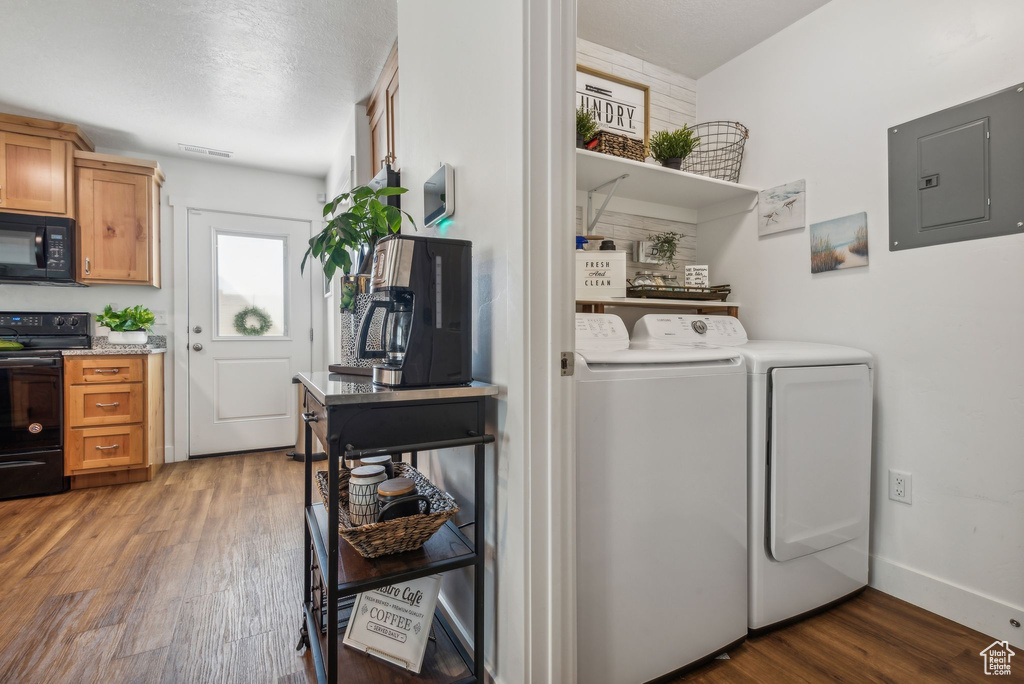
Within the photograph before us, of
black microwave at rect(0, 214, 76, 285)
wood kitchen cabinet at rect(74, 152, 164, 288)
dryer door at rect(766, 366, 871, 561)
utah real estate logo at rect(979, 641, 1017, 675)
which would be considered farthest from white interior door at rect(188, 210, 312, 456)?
utah real estate logo at rect(979, 641, 1017, 675)

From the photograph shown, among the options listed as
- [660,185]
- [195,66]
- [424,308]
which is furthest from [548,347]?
[195,66]

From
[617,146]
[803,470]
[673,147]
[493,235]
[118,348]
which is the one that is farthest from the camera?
[118,348]

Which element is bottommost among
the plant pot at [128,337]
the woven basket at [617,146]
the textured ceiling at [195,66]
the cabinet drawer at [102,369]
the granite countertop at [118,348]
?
the cabinet drawer at [102,369]

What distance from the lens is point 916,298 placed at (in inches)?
68.2

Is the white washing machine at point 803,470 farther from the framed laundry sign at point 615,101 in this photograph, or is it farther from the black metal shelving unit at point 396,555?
the framed laundry sign at point 615,101

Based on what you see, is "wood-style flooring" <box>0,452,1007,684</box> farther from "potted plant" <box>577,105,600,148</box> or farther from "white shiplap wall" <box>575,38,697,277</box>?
"potted plant" <box>577,105,600,148</box>

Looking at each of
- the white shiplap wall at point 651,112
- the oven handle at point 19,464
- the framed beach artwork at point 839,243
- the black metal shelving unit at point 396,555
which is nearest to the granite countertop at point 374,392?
the black metal shelving unit at point 396,555

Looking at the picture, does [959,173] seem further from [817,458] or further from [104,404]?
[104,404]

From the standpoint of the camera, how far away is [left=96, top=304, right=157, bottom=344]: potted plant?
3.41 m

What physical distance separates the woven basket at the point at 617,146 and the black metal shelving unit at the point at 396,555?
1156 mm

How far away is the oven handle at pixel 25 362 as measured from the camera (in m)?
2.93

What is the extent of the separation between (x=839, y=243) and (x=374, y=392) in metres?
1.95

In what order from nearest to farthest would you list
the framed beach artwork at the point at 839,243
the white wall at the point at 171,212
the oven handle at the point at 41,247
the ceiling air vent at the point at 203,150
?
1. the framed beach artwork at the point at 839,243
2. the oven handle at the point at 41,247
3. the white wall at the point at 171,212
4. the ceiling air vent at the point at 203,150

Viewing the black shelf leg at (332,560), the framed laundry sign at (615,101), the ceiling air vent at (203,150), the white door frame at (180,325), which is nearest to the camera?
the black shelf leg at (332,560)
